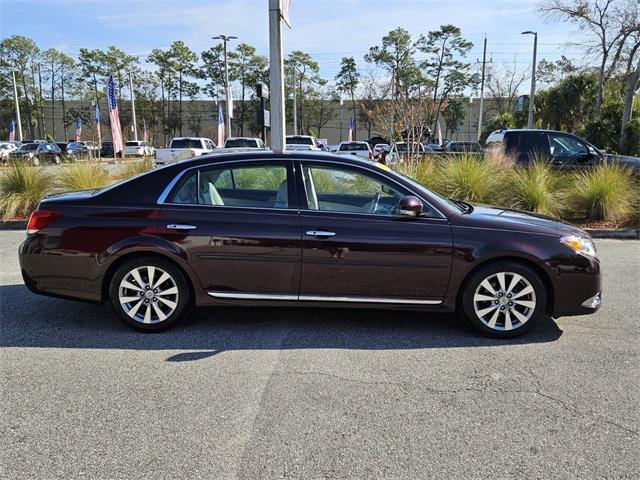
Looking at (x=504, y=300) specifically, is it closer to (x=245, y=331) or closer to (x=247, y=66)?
(x=245, y=331)

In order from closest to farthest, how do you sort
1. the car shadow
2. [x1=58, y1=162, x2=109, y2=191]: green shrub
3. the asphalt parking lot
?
the asphalt parking lot, the car shadow, [x1=58, y1=162, x2=109, y2=191]: green shrub

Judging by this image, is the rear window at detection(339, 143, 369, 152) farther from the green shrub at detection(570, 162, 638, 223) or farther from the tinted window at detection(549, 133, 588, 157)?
the green shrub at detection(570, 162, 638, 223)

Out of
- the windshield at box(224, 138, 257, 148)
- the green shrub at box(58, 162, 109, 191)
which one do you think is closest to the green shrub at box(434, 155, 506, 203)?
the green shrub at box(58, 162, 109, 191)

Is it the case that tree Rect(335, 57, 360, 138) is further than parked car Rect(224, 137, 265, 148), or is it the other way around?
tree Rect(335, 57, 360, 138)

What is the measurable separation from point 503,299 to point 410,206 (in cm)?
112

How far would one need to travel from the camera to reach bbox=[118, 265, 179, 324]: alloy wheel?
178 inches

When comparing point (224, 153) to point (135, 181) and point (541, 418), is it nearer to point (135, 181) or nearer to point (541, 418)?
point (135, 181)

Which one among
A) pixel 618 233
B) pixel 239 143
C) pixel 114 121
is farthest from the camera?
pixel 239 143

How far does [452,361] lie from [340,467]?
5.38 ft

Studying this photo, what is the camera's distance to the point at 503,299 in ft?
14.6

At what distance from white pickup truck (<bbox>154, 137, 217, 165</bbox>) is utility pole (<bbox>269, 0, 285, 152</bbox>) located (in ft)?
36.7

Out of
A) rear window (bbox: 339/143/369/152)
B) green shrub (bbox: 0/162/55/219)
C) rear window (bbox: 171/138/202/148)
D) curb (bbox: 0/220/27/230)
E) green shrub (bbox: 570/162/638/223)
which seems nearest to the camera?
green shrub (bbox: 570/162/638/223)

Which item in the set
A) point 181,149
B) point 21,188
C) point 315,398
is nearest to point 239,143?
point 181,149

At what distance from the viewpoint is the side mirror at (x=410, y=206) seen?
438 centimetres
